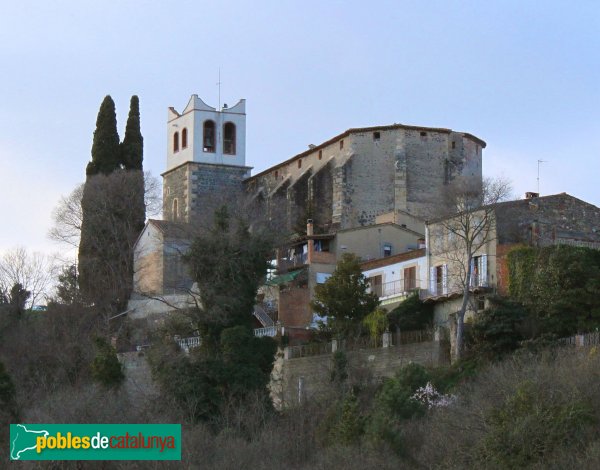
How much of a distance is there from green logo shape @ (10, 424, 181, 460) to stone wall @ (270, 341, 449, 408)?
22.3ft

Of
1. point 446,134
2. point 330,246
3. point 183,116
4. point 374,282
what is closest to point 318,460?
point 374,282

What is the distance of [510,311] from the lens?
4466cm

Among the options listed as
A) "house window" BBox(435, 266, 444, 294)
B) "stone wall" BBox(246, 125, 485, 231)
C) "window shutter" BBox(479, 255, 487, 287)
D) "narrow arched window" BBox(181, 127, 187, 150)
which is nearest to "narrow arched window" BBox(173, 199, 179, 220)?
"narrow arched window" BBox(181, 127, 187, 150)

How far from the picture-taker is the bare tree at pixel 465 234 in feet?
160

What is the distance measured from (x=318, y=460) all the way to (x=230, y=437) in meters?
2.87

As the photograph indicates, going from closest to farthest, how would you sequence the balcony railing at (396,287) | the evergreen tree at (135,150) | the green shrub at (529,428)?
the green shrub at (529,428)
the balcony railing at (396,287)
the evergreen tree at (135,150)

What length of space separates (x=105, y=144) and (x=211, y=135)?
8.85 m

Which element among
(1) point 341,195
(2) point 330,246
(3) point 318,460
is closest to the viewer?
(3) point 318,460

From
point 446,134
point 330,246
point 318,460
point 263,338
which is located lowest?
point 318,460

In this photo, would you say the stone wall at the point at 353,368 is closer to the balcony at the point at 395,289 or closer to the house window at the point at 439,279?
the house window at the point at 439,279

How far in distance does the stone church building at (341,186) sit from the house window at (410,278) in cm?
696

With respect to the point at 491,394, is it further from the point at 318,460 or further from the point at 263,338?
the point at 263,338

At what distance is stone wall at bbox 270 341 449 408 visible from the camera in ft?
149

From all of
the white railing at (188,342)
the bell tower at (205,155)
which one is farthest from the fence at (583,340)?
the bell tower at (205,155)
